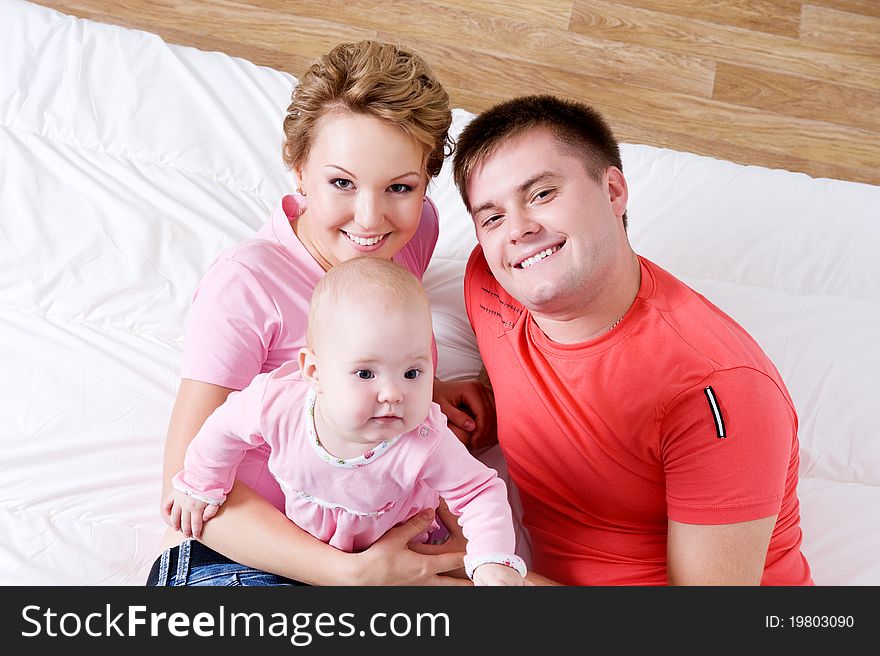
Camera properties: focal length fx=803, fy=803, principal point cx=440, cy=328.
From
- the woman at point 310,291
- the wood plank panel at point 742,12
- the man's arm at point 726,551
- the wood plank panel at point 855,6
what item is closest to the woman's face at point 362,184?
the woman at point 310,291

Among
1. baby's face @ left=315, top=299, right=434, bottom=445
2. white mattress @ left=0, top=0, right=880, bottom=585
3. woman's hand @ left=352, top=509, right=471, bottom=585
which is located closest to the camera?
baby's face @ left=315, top=299, right=434, bottom=445

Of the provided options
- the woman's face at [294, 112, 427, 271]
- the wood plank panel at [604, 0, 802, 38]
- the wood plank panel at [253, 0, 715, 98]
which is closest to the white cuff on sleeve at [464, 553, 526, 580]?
the woman's face at [294, 112, 427, 271]

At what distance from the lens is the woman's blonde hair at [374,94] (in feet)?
4.03

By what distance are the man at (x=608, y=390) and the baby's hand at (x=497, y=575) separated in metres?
0.26

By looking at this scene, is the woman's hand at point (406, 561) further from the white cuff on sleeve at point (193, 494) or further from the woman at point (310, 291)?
the white cuff on sleeve at point (193, 494)

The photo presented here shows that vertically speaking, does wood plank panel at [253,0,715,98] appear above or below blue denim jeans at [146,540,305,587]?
above

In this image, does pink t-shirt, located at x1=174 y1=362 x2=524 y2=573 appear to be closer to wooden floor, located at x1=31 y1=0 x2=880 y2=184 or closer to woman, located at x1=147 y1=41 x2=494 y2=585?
woman, located at x1=147 y1=41 x2=494 y2=585

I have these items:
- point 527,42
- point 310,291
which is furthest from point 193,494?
point 527,42

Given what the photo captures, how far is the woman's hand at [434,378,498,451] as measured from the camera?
148cm

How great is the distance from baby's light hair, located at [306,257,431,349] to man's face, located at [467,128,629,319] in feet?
0.85

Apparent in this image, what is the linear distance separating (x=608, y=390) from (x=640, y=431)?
0.25ft

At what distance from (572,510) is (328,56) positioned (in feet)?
2.81

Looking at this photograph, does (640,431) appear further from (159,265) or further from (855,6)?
(855,6)

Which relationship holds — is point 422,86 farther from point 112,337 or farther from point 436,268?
point 112,337
